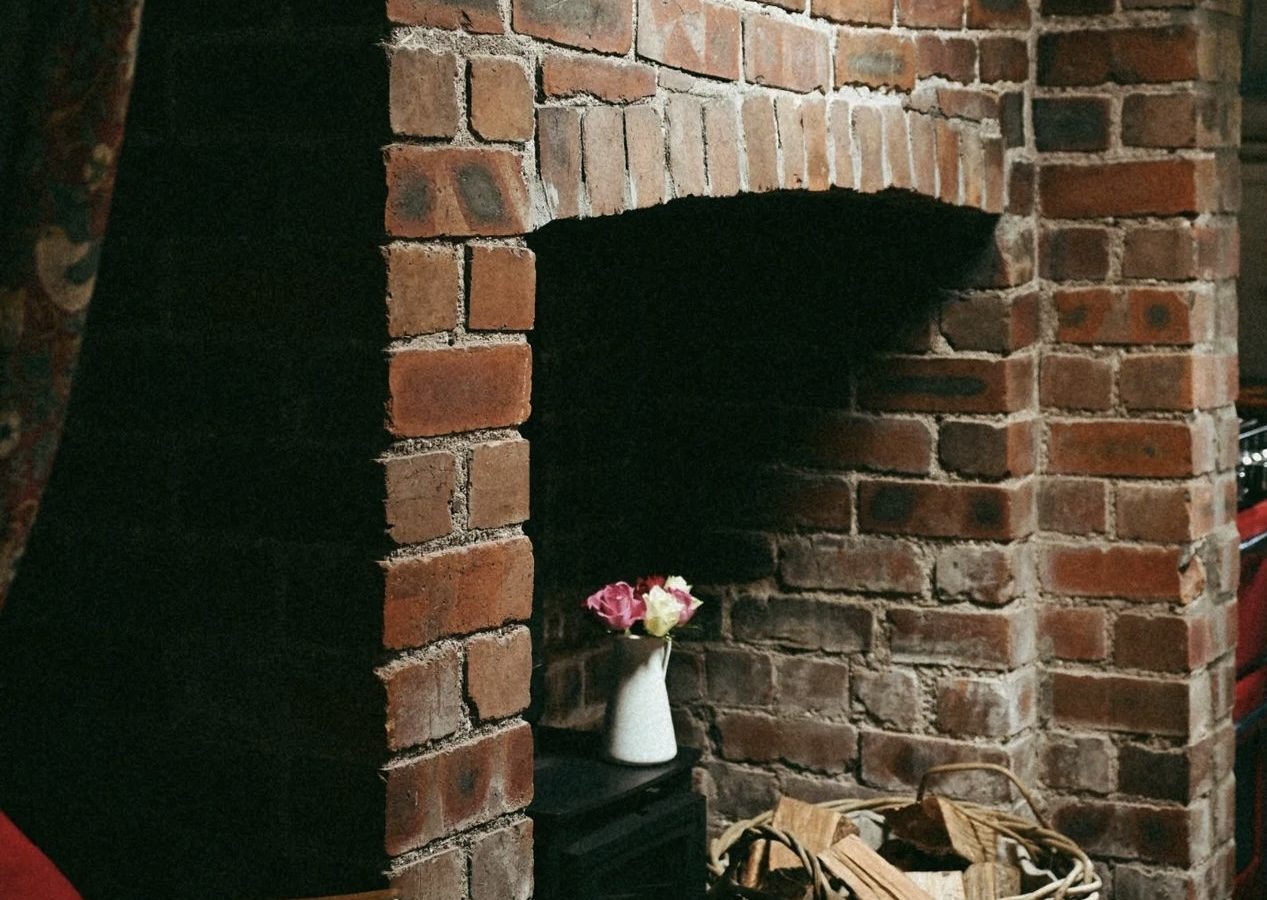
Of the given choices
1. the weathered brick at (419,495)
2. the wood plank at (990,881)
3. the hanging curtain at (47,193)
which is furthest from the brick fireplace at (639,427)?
the hanging curtain at (47,193)

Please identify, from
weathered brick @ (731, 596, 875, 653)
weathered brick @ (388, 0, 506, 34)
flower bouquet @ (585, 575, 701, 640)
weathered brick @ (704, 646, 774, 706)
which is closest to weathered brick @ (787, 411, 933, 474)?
weathered brick @ (731, 596, 875, 653)

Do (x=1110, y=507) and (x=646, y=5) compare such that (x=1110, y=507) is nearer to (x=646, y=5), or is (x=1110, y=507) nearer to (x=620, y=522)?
(x=620, y=522)

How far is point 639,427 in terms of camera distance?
279 centimetres

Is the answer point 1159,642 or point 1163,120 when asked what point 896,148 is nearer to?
point 1163,120

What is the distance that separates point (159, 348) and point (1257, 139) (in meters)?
4.90

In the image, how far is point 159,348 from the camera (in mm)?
1462

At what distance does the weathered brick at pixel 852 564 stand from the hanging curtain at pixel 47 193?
77.9 inches

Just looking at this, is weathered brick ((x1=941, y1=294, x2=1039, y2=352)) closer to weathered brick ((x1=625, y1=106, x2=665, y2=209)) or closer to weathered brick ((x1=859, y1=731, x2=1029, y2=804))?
weathered brick ((x1=859, y1=731, x2=1029, y2=804))

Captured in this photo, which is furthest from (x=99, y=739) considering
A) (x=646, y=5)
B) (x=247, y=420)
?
(x=646, y=5)

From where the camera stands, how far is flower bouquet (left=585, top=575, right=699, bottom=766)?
2.19 m

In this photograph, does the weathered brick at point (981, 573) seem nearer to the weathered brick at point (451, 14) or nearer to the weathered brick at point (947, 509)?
the weathered brick at point (947, 509)

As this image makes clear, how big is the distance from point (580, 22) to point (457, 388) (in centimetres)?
41

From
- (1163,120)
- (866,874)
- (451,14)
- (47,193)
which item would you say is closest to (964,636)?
(866,874)

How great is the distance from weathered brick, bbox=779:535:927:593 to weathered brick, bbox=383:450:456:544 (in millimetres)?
1335
